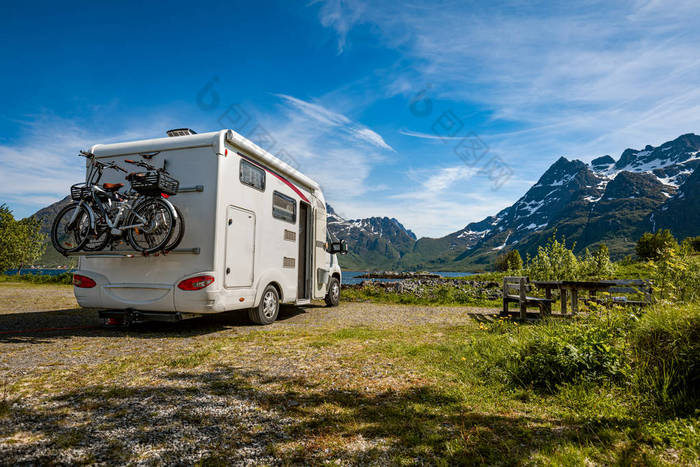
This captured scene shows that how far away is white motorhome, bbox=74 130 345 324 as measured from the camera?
669 cm

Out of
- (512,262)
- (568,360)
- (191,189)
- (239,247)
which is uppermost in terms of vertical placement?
(512,262)

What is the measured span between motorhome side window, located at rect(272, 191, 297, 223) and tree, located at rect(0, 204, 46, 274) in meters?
40.1

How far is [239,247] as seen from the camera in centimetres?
727

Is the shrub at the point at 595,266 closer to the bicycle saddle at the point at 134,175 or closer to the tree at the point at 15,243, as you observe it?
the bicycle saddle at the point at 134,175

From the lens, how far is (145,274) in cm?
692

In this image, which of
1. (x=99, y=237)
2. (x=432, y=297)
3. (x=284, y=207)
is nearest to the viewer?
(x=99, y=237)

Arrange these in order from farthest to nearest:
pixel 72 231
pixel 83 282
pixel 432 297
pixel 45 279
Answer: pixel 45 279, pixel 432 297, pixel 83 282, pixel 72 231

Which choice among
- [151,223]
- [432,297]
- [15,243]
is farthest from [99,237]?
[15,243]

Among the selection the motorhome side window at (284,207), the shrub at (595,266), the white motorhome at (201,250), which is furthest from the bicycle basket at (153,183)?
the shrub at (595,266)

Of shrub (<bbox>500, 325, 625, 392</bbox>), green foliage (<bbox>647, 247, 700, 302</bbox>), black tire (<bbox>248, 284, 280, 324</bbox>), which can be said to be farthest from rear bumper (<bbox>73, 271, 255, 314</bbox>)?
green foliage (<bbox>647, 247, 700, 302</bbox>)

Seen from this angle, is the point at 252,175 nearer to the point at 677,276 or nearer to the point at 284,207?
the point at 284,207

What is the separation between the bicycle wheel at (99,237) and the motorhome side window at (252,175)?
8.35ft

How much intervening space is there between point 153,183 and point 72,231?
1.96 meters

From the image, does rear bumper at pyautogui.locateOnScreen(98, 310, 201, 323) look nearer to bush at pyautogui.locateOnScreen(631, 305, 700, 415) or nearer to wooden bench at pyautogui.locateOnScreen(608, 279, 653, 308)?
bush at pyautogui.locateOnScreen(631, 305, 700, 415)
